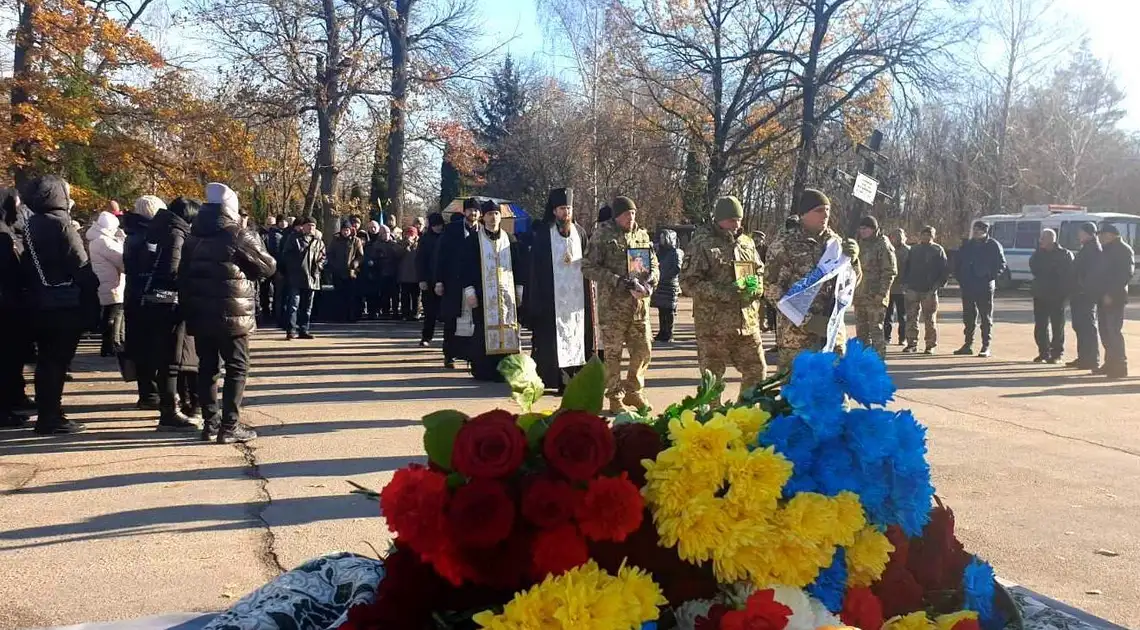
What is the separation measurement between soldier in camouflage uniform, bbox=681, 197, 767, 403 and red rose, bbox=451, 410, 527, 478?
569 cm

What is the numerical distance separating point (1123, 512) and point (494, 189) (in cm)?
3857

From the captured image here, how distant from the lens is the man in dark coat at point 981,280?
13821 millimetres

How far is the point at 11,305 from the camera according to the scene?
23.6ft

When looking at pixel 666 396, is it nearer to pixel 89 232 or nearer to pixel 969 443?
pixel 969 443

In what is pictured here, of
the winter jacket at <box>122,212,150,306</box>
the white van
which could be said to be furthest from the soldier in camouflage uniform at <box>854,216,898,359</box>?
the white van

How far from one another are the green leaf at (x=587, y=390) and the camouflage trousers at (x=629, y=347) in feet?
19.7

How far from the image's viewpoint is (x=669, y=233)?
52.1 ft

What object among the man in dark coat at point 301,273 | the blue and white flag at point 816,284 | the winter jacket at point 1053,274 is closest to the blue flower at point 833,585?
the blue and white flag at point 816,284

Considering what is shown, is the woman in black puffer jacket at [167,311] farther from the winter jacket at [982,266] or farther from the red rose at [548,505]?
the winter jacket at [982,266]

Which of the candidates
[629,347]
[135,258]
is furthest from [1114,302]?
[135,258]

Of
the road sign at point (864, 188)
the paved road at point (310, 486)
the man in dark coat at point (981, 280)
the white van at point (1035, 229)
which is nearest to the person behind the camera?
the paved road at point (310, 486)

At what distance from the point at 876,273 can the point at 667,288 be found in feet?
12.9

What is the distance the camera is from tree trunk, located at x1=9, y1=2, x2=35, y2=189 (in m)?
14.4

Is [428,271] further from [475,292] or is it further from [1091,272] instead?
[1091,272]
